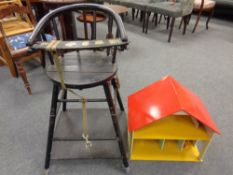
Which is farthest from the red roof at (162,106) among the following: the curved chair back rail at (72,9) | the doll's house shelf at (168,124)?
the curved chair back rail at (72,9)

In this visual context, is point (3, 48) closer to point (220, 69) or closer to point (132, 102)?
point (132, 102)

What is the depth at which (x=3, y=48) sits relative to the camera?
175 cm

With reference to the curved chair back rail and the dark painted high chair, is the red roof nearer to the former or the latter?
the dark painted high chair

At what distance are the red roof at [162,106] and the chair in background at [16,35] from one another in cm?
91

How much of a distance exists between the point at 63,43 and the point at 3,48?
1.36m

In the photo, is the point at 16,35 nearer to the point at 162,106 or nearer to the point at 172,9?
the point at 162,106

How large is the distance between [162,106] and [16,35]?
165 centimetres

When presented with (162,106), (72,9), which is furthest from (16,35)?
(162,106)

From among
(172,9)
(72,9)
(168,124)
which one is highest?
(72,9)

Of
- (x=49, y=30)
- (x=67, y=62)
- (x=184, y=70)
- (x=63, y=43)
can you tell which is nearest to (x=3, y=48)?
(x=49, y=30)

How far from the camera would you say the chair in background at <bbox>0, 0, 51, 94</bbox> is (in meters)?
1.62

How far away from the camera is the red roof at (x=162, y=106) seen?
99 centimetres

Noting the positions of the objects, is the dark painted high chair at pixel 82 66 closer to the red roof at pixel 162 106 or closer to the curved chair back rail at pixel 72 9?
the curved chair back rail at pixel 72 9

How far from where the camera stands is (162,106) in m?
1.03
